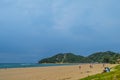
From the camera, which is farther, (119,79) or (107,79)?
(107,79)

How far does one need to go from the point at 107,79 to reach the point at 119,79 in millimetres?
2167

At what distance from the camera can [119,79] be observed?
925 inches

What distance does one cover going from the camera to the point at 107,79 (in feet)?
83.9
